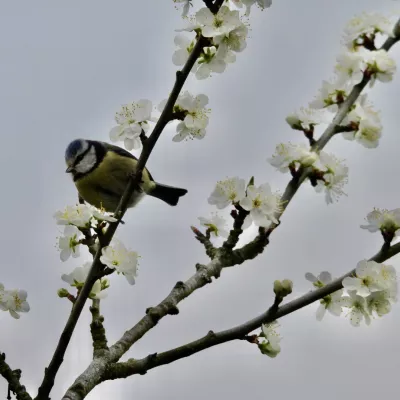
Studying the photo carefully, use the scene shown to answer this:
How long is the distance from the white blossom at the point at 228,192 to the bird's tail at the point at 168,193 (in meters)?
3.64

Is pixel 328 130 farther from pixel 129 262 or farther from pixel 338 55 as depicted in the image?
pixel 129 262

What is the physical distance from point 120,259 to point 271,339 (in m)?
0.75

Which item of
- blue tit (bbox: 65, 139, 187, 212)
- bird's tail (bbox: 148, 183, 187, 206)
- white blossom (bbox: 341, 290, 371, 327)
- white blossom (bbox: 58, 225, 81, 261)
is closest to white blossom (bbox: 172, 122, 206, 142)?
white blossom (bbox: 58, 225, 81, 261)

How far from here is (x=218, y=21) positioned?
7.55ft

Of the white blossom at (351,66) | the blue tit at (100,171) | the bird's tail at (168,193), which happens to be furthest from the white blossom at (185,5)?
the bird's tail at (168,193)

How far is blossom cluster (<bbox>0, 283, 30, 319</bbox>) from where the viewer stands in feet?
9.02

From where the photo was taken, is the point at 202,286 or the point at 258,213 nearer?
the point at 258,213

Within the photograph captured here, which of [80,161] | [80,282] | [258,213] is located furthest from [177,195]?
[258,213]

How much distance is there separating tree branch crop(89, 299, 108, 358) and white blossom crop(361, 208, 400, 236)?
1287 mm

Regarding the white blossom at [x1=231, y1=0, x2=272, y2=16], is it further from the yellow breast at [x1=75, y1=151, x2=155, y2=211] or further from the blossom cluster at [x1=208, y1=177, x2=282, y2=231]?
the yellow breast at [x1=75, y1=151, x2=155, y2=211]

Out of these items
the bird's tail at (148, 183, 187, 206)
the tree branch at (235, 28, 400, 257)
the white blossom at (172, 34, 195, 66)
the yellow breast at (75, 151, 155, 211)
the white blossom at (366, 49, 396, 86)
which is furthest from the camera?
the bird's tail at (148, 183, 187, 206)

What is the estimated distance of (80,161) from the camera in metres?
5.45

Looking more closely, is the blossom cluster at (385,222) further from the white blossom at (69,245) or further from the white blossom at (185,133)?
the white blossom at (69,245)

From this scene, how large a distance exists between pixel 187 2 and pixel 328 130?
0.81m
